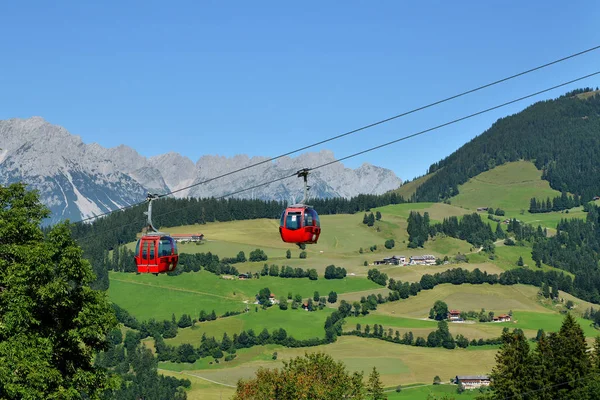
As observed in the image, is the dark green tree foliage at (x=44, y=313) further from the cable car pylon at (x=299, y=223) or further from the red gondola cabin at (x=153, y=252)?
the cable car pylon at (x=299, y=223)

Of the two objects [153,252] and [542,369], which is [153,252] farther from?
[542,369]

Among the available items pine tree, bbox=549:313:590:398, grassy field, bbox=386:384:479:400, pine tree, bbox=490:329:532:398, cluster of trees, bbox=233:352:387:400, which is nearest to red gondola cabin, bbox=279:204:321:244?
cluster of trees, bbox=233:352:387:400

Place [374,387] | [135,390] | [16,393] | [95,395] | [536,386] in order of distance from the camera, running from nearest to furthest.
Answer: [16,393] → [95,395] → [374,387] → [536,386] → [135,390]

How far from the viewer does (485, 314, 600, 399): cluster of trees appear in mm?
97125

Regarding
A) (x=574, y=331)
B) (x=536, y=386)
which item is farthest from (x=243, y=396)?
(x=574, y=331)

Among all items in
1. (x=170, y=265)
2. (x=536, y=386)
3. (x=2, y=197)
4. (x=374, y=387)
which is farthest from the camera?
(x=536, y=386)

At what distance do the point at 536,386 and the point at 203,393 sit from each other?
113446 millimetres

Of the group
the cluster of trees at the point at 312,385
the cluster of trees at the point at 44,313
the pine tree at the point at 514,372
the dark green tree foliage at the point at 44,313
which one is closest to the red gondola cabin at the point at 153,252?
the cluster of trees at the point at 44,313

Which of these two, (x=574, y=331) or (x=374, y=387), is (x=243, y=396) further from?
(x=574, y=331)

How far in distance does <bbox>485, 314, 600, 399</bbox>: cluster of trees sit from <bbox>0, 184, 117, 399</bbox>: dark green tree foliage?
6573cm

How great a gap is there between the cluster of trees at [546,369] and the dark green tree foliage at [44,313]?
65.7 m

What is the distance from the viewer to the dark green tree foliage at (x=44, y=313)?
38.1 meters

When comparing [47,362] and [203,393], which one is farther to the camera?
[203,393]

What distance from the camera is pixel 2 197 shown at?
45500 millimetres
